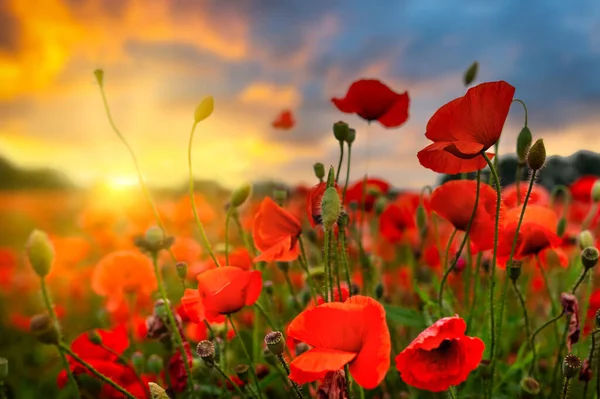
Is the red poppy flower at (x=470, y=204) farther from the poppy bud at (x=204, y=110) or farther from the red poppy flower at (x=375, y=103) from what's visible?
the poppy bud at (x=204, y=110)

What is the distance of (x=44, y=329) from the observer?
2.06 feet

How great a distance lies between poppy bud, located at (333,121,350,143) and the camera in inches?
37.3

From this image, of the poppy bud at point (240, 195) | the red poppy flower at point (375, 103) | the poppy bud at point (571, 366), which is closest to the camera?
the poppy bud at point (571, 366)

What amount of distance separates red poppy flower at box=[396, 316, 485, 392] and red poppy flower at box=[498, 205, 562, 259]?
0.27 metres

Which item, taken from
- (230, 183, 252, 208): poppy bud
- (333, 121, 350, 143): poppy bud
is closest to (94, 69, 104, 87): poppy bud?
(230, 183, 252, 208): poppy bud

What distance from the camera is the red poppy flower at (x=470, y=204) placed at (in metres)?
0.95

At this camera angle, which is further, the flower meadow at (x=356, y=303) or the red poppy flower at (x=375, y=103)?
the red poppy flower at (x=375, y=103)

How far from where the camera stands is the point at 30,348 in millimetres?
2324

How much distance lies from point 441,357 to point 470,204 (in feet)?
1.03

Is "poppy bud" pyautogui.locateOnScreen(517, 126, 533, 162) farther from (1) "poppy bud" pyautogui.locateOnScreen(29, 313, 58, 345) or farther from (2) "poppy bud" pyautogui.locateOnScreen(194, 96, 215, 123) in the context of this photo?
(1) "poppy bud" pyautogui.locateOnScreen(29, 313, 58, 345)

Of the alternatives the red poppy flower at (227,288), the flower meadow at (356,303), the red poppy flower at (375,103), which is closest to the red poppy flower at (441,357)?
the flower meadow at (356,303)

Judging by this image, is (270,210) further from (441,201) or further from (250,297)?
(441,201)

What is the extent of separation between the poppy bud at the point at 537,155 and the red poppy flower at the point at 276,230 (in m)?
0.36

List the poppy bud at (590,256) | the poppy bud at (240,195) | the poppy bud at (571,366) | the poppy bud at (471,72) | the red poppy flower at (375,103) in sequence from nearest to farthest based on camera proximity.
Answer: the poppy bud at (571,366), the poppy bud at (590,256), the poppy bud at (240,195), the red poppy flower at (375,103), the poppy bud at (471,72)
